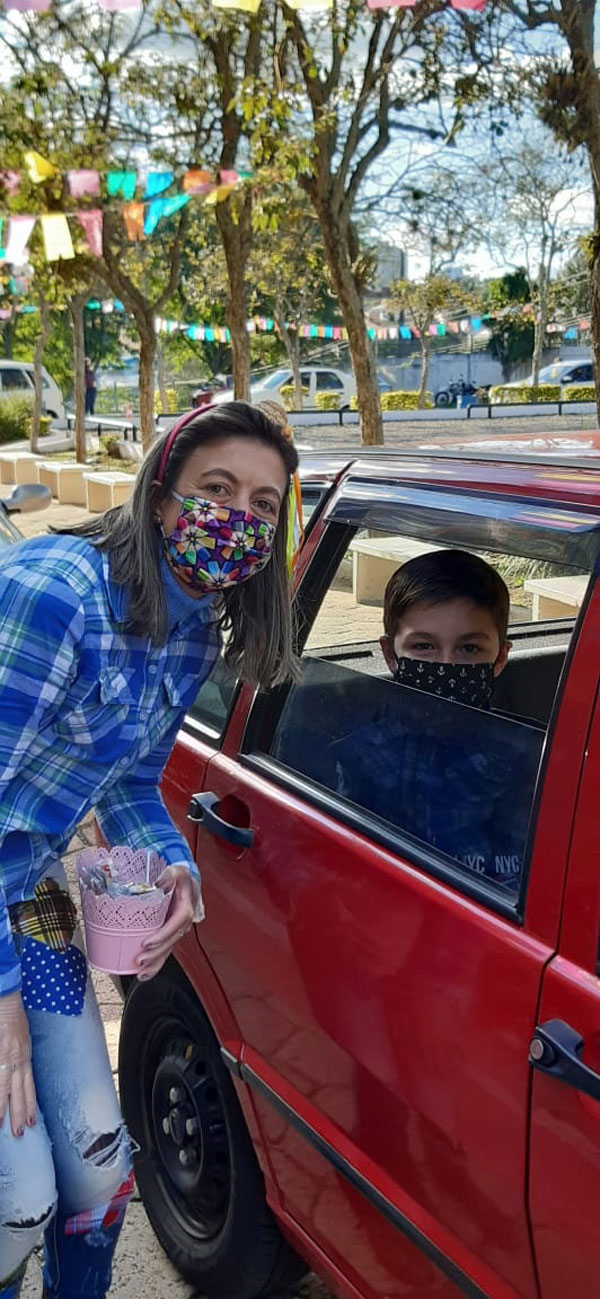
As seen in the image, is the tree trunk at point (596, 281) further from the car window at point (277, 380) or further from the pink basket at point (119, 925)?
the car window at point (277, 380)

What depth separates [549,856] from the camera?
1.46 metres

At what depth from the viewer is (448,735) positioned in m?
1.90

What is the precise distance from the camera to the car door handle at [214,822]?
6.91ft

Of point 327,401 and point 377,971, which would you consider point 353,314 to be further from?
point 327,401

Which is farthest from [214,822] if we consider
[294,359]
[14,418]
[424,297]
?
[294,359]

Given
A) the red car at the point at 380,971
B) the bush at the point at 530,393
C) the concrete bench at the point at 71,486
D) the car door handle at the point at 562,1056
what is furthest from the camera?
the bush at the point at 530,393

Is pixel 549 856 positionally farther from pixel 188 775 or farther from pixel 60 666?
pixel 188 775

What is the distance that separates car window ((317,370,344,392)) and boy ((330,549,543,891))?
39.4m

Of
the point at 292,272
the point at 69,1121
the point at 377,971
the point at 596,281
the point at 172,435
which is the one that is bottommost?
the point at 69,1121

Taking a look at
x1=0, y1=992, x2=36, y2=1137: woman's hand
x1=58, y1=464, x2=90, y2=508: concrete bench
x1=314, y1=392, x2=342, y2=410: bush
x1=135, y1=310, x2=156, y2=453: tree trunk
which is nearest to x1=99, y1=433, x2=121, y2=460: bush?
x1=58, y1=464, x2=90, y2=508: concrete bench

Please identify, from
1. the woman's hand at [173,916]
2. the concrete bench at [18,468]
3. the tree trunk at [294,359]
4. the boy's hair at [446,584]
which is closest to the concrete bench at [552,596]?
the boy's hair at [446,584]

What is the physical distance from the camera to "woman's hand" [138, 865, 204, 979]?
6.01 ft

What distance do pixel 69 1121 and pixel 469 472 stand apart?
1.23 metres

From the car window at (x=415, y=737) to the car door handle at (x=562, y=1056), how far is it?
8.5 inches
